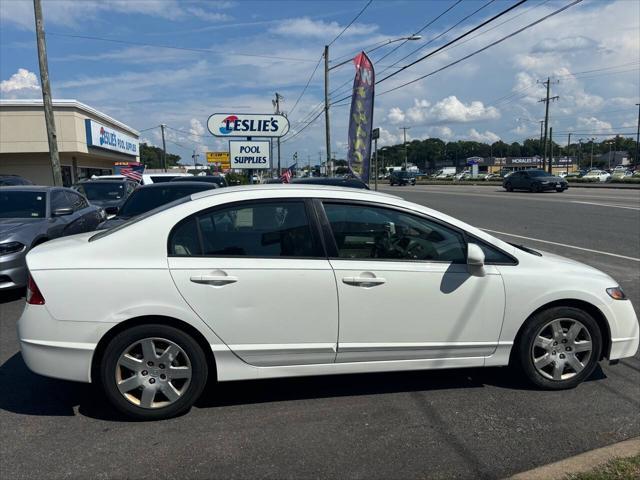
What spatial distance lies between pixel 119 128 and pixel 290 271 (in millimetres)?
40957

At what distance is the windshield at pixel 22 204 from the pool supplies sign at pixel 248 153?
8695mm

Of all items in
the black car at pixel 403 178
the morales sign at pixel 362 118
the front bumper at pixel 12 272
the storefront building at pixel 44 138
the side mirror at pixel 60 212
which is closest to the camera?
the front bumper at pixel 12 272

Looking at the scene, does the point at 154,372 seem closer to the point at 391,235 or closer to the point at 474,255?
the point at 391,235

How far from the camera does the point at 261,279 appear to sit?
3539mm

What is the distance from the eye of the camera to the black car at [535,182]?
107ft

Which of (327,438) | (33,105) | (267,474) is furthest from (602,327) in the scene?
(33,105)

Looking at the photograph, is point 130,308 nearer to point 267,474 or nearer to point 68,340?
point 68,340

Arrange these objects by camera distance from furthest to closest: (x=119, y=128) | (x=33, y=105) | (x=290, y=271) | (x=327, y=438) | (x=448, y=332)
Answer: (x=119, y=128), (x=33, y=105), (x=448, y=332), (x=290, y=271), (x=327, y=438)

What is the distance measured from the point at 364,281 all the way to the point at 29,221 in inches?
227

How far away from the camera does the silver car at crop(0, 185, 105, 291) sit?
6465mm

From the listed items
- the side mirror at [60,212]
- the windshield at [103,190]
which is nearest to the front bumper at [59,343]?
the side mirror at [60,212]

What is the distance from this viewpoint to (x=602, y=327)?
4.05 m

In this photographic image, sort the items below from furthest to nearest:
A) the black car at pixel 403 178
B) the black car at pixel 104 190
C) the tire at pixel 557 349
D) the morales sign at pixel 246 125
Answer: the black car at pixel 403 178 → the morales sign at pixel 246 125 → the black car at pixel 104 190 → the tire at pixel 557 349

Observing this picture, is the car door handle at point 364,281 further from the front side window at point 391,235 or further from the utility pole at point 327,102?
the utility pole at point 327,102
